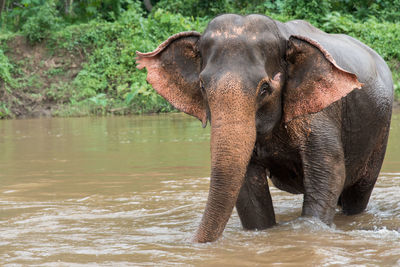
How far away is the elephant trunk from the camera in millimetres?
3805

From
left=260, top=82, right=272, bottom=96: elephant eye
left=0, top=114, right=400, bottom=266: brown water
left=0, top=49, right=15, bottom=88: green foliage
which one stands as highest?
left=0, top=49, right=15, bottom=88: green foliage

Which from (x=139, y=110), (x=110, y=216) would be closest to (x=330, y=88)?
(x=110, y=216)

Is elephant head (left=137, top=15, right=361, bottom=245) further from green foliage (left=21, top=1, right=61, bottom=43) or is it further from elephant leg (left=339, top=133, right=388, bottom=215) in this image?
green foliage (left=21, top=1, right=61, bottom=43)

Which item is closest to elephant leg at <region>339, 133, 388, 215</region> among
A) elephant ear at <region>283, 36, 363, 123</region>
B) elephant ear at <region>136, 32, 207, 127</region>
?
elephant ear at <region>283, 36, 363, 123</region>

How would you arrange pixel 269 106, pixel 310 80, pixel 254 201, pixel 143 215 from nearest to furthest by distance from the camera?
pixel 269 106, pixel 310 80, pixel 254 201, pixel 143 215

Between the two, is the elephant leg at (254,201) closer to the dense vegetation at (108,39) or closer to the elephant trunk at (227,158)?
the elephant trunk at (227,158)

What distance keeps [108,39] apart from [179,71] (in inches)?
678

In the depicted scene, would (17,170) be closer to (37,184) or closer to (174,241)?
(37,184)

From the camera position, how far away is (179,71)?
4.78 meters

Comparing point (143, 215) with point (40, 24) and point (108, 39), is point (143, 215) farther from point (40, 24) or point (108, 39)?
point (40, 24)

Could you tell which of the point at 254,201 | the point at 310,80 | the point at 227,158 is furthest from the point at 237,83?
the point at 254,201

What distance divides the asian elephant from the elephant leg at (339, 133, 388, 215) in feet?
1.03

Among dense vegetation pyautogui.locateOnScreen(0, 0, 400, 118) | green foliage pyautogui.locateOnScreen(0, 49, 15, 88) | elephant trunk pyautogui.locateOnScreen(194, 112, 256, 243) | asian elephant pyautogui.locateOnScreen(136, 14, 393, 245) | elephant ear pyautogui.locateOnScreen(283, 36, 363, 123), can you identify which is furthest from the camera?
green foliage pyautogui.locateOnScreen(0, 49, 15, 88)

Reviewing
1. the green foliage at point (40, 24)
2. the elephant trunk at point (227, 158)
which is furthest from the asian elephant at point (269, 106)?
the green foliage at point (40, 24)
